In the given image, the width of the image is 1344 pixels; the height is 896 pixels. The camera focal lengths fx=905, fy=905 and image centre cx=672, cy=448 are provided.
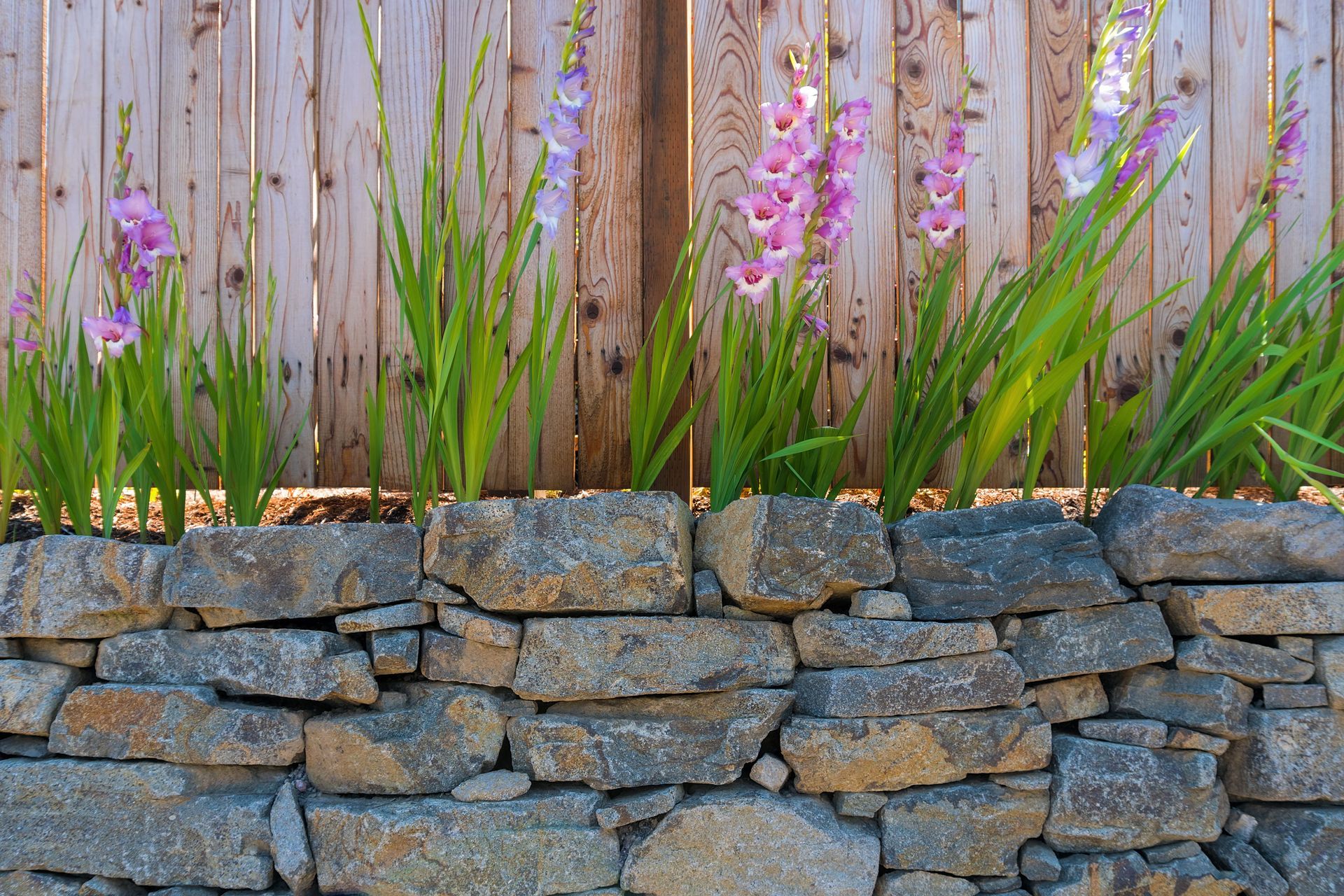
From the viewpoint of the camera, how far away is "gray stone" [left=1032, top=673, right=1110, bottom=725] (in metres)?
1.75

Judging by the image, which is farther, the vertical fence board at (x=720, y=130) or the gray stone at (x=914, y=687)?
the vertical fence board at (x=720, y=130)

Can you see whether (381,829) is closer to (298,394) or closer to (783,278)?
(298,394)

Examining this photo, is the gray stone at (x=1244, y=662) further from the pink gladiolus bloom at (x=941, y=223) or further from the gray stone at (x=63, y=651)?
the gray stone at (x=63, y=651)

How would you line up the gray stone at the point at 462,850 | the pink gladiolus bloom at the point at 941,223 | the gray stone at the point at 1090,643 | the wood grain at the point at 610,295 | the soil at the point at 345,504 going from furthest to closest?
the soil at the point at 345,504, the wood grain at the point at 610,295, the pink gladiolus bloom at the point at 941,223, the gray stone at the point at 1090,643, the gray stone at the point at 462,850

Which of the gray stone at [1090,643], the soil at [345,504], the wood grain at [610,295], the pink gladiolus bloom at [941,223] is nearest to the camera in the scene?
the gray stone at [1090,643]

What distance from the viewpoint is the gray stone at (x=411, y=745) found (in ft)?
5.43

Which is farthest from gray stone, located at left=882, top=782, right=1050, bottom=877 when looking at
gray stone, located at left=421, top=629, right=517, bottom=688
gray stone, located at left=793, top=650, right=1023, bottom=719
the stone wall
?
gray stone, located at left=421, top=629, right=517, bottom=688

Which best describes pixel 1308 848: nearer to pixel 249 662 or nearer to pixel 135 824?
pixel 249 662

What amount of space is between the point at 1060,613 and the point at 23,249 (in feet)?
8.35

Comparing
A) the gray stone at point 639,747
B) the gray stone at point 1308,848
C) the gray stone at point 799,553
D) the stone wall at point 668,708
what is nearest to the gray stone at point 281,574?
the stone wall at point 668,708

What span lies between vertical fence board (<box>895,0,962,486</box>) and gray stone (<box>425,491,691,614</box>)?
2.90ft

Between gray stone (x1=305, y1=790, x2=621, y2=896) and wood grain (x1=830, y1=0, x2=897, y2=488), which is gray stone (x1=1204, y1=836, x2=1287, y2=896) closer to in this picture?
wood grain (x1=830, y1=0, x2=897, y2=488)

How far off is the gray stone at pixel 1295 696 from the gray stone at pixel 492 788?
1.41 metres

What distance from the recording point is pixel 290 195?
2223mm
